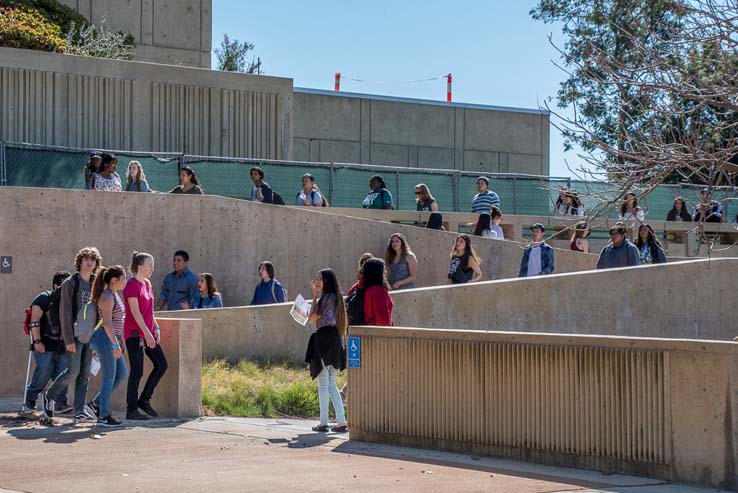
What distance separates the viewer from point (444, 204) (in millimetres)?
24234

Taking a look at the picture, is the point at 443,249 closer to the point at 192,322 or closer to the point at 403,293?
the point at 403,293

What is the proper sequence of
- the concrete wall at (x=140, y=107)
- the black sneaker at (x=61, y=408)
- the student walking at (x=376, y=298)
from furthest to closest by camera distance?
the concrete wall at (x=140, y=107) < the black sneaker at (x=61, y=408) < the student walking at (x=376, y=298)

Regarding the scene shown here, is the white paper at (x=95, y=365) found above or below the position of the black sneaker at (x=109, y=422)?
above

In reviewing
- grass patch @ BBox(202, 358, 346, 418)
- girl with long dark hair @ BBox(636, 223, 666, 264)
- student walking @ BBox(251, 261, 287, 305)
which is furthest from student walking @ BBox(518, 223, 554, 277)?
grass patch @ BBox(202, 358, 346, 418)

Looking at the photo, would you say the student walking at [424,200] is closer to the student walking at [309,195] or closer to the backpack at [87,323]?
the student walking at [309,195]

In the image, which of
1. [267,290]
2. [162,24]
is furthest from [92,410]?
[162,24]

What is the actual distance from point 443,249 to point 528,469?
423 inches

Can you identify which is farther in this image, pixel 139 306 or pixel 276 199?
pixel 276 199

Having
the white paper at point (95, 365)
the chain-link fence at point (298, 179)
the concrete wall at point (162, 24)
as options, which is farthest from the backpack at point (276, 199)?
the concrete wall at point (162, 24)

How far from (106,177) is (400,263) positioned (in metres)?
4.69

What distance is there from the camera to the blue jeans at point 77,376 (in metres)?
13.1

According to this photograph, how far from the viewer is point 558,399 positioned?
33.6 ft

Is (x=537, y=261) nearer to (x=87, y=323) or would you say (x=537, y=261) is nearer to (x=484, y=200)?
(x=484, y=200)

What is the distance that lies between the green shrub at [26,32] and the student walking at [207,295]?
835 centimetres
